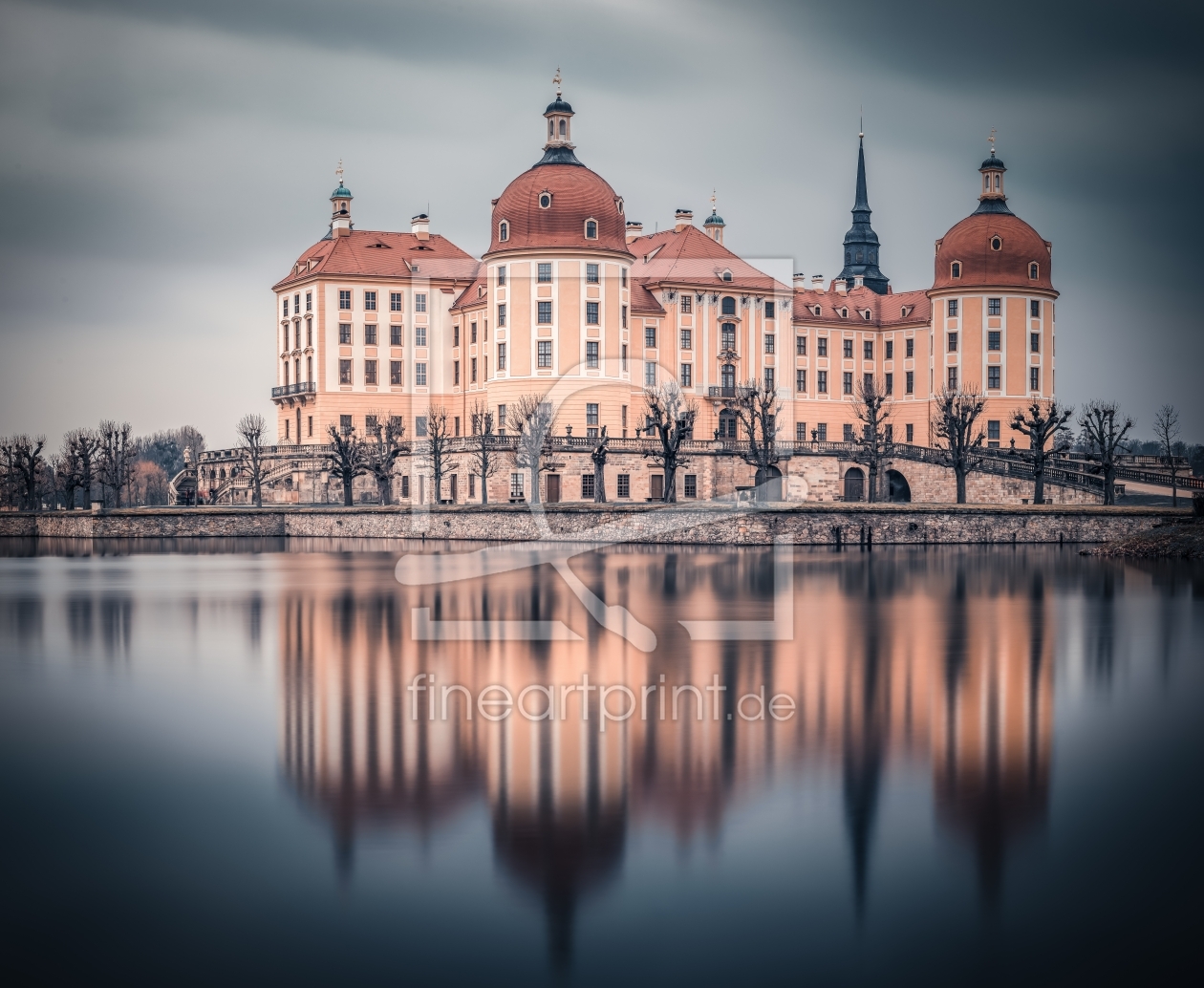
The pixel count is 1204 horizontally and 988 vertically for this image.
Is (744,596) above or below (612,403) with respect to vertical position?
Answer: below

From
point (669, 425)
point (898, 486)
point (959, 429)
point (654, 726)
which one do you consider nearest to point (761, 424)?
point (898, 486)

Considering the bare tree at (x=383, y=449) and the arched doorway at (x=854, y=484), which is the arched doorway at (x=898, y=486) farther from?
the bare tree at (x=383, y=449)

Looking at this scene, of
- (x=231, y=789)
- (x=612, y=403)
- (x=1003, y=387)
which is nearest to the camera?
(x=231, y=789)

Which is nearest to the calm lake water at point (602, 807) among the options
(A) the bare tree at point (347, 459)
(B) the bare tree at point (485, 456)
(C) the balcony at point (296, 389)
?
(B) the bare tree at point (485, 456)

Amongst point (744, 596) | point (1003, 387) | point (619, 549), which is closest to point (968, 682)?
point (744, 596)

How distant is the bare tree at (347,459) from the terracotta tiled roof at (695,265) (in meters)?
19.0

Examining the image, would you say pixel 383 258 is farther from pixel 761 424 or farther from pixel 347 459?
pixel 761 424

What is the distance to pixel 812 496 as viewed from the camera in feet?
244

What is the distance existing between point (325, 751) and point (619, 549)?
38.7 metres

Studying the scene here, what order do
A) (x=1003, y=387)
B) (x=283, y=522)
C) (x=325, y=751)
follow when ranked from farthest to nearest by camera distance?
(x=1003, y=387) → (x=283, y=522) → (x=325, y=751)

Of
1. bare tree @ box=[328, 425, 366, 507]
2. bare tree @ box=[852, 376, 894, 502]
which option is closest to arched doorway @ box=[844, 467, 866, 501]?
bare tree @ box=[852, 376, 894, 502]

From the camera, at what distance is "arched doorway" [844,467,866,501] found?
247 ft

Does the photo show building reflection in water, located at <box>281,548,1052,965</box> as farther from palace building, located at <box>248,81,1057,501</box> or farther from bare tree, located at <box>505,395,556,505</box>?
palace building, located at <box>248,81,1057,501</box>

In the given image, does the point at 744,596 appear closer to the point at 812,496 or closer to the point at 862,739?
the point at 862,739
